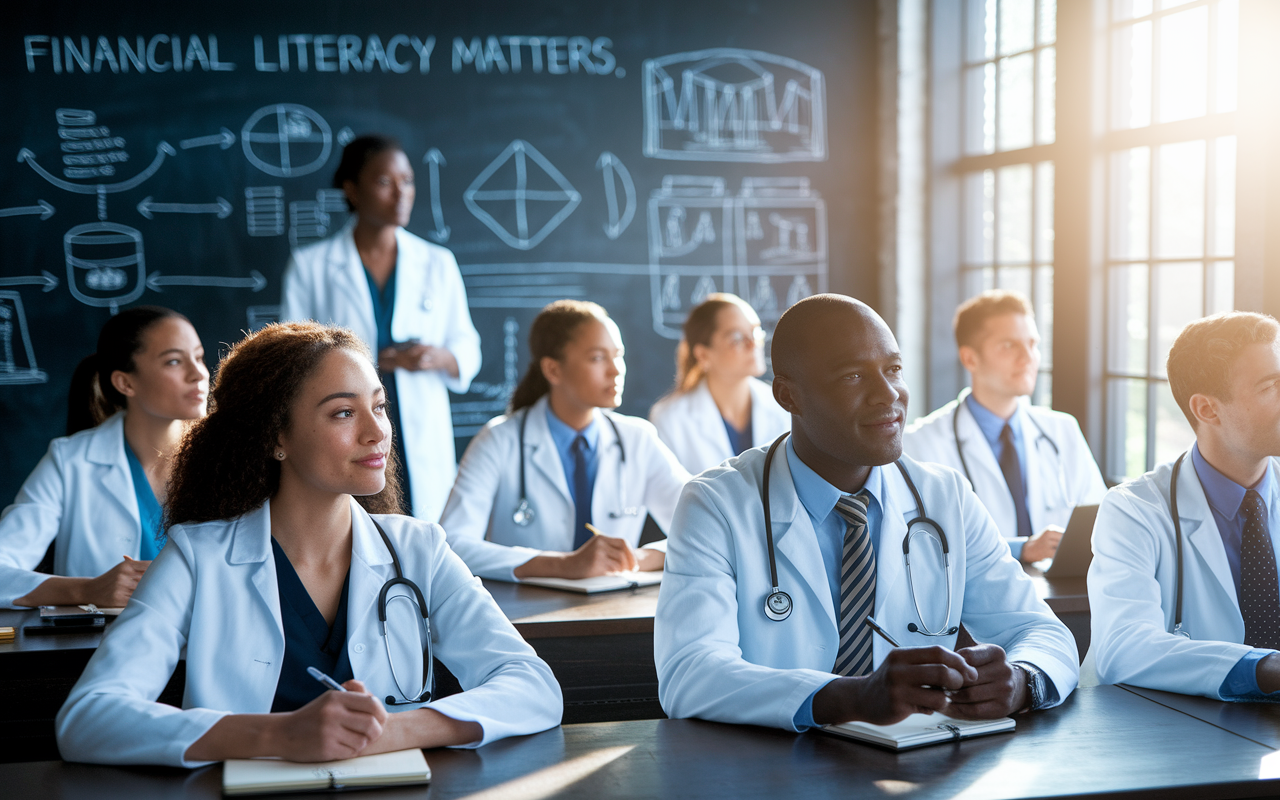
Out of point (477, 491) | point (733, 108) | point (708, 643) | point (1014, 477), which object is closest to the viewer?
point (708, 643)

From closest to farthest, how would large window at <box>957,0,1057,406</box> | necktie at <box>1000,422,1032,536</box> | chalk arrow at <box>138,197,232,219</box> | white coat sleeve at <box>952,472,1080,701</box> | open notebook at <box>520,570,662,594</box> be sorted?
white coat sleeve at <box>952,472,1080,701</box>
open notebook at <box>520,570,662,594</box>
necktie at <box>1000,422,1032,536</box>
chalk arrow at <box>138,197,232,219</box>
large window at <box>957,0,1057,406</box>

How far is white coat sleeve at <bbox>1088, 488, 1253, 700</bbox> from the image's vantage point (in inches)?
72.6

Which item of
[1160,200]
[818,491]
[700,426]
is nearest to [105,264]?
[700,426]

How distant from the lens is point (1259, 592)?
217 cm

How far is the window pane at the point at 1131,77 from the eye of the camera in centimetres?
439

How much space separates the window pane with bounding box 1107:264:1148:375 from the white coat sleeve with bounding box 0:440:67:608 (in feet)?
12.4

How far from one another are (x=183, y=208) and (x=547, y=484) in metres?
2.33

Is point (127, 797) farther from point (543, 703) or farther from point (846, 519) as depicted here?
point (846, 519)

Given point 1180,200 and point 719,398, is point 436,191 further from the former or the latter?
point 1180,200

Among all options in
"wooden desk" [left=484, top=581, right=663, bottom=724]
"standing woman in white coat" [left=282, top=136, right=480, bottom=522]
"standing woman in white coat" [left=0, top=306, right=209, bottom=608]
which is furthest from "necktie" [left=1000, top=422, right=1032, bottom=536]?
"standing woman in white coat" [left=0, top=306, right=209, bottom=608]

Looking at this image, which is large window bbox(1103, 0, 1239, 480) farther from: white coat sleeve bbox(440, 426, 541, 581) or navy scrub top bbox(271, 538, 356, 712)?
navy scrub top bbox(271, 538, 356, 712)

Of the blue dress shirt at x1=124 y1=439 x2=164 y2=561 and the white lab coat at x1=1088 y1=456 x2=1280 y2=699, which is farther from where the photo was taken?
the blue dress shirt at x1=124 y1=439 x2=164 y2=561

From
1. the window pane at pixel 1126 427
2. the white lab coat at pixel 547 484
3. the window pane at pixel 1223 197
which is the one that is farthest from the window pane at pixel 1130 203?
the white lab coat at pixel 547 484

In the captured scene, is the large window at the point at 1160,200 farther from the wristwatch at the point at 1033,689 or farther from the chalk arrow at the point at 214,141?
the chalk arrow at the point at 214,141
